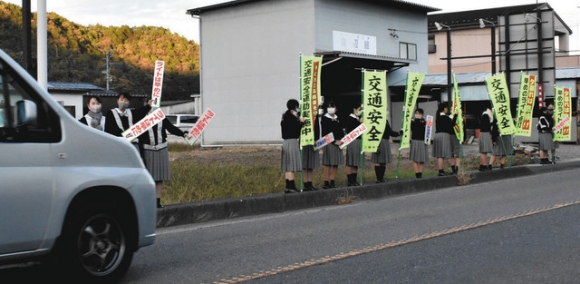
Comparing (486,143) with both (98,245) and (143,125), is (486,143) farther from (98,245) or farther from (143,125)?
(98,245)

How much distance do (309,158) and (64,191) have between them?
8.83 m

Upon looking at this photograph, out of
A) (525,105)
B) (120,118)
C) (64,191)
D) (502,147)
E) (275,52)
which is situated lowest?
(502,147)

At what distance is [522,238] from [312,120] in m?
6.47

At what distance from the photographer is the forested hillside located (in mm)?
59188

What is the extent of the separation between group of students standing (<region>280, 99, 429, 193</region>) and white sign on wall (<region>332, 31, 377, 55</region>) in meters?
20.0

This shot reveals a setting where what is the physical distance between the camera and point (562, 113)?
950 inches

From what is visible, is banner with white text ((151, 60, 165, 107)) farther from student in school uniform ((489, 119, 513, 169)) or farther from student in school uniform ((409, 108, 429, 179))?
student in school uniform ((489, 119, 513, 169))

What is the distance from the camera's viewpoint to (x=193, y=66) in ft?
230

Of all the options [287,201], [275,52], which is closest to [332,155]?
[287,201]

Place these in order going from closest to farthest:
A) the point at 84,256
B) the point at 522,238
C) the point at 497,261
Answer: the point at 84,256
the point at 497,261
the point at 522,238

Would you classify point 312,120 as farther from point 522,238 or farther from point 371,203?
point 522,238

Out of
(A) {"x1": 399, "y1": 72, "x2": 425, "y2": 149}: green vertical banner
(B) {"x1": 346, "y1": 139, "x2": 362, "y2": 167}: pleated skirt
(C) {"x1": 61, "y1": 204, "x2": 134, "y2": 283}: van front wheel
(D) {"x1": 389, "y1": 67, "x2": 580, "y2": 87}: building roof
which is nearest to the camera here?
(C) {"x1": 61, "y1": 204, "x2": 134, "y2": 283}: van front wheel

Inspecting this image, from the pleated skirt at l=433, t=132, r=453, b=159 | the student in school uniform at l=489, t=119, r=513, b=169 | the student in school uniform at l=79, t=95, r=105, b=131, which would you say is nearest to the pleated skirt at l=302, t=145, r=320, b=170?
the student in school uniform at l=79, t=95, r=105, b=131

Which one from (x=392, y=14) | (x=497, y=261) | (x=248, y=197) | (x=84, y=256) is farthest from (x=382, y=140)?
(x=392, y=14)
